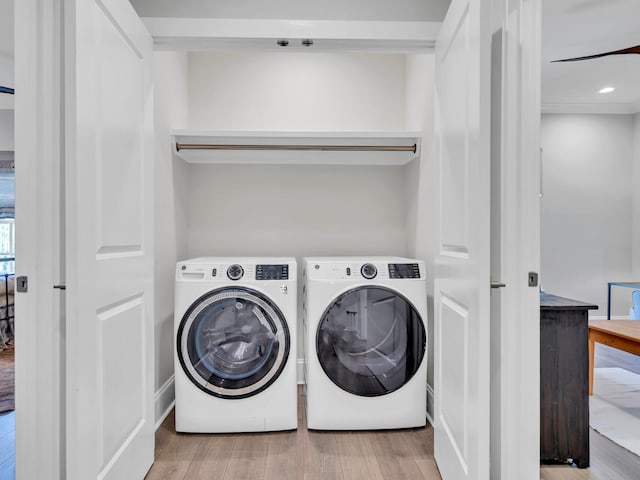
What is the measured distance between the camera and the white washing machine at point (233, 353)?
2.20 m

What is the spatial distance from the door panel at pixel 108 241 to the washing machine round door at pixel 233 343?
1.20ft

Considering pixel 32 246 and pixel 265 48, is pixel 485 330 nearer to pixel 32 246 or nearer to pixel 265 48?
pixel 32 246

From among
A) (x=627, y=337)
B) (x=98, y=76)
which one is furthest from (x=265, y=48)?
(x=627, y=337)

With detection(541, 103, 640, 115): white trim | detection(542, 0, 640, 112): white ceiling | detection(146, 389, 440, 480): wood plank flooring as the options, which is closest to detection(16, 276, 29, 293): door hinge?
detection(146, 389, 440, 480): wood plank flooring

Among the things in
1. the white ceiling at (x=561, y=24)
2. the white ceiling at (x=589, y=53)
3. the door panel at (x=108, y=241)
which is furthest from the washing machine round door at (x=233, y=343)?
the white ceiling at (x=589, y=53)

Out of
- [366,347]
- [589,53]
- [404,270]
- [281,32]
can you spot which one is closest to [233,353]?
[366,347]

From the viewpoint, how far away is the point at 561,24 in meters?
3.06

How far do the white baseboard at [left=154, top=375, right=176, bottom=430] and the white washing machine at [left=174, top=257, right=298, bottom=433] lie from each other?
0.18 m

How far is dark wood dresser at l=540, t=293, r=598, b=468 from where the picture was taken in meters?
1.80

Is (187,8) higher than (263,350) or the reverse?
higher

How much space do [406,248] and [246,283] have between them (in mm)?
1290

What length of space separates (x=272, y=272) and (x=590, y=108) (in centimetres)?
494

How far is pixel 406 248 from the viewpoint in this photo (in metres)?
3.00

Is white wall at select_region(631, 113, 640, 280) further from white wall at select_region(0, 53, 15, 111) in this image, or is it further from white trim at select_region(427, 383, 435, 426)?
white wall at select_region(0, 53, 15, 111)
